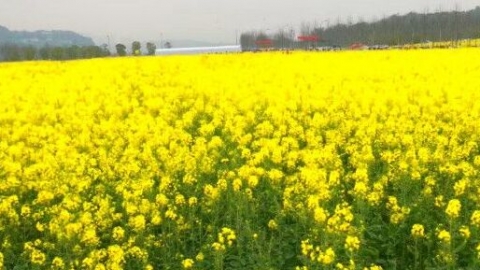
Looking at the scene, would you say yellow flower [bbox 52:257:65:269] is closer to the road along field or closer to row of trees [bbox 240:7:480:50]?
the road along field

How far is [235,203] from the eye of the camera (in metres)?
6.36

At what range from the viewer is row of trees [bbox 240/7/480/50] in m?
76.7

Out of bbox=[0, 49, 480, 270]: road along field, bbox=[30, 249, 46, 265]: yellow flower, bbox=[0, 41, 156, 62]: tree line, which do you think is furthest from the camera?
bbox=[0, 41, 156, 62]: tree line

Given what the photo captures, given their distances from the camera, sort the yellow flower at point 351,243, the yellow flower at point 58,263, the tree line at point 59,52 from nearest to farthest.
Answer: the yellow flower at point 351,243 → the yellow flower at point 58,263 → the tree line at point 59,52

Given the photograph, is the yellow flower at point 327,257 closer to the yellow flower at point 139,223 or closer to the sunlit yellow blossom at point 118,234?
the yellow flower at point 139,223

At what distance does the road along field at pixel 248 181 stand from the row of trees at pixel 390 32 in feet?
199

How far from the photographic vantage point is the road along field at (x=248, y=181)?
5746mm

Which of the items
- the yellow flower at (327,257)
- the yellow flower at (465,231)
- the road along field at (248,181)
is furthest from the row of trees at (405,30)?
the yellow flower at (327,257)

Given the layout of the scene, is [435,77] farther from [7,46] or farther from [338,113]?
[7,46]

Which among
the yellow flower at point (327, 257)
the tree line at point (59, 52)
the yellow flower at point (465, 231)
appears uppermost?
the tree line at point (59, 52)

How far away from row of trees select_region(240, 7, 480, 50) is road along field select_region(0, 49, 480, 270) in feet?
199

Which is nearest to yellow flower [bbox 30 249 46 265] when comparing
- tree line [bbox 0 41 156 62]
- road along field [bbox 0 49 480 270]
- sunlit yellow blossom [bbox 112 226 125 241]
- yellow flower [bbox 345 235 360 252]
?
road along field [bbox 0 49 480 270]

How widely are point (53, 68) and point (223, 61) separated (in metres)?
5.76

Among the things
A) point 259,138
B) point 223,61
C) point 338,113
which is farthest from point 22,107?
point 223,61
